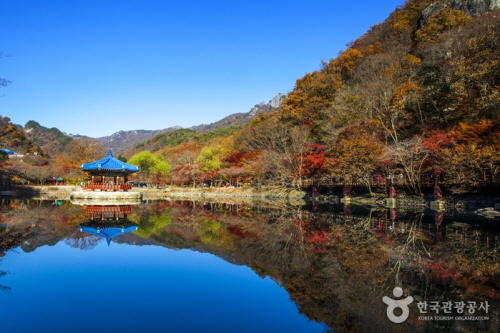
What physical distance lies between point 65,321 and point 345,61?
44539 millimetres

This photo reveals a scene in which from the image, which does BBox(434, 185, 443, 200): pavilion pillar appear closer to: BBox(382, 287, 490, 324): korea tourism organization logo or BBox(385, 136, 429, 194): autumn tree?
BBox(385, 136, 429, 194): autumn tree

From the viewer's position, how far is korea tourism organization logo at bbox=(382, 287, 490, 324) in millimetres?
4949

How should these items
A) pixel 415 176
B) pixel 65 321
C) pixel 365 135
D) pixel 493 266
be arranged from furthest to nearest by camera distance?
pixel 365 135
pixel 415 176
pixel 493 266
pixel 65 321

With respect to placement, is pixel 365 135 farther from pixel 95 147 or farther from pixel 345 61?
pixel 95 147

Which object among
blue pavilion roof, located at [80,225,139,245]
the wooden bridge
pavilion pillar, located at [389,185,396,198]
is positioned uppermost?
the wooden bridge

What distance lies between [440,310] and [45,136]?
407 feet

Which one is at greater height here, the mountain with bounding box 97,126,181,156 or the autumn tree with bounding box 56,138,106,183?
the mountain with bounding box 97,126,181,156

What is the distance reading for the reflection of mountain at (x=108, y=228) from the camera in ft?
43.3

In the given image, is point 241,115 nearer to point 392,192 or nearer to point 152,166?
point 152,166

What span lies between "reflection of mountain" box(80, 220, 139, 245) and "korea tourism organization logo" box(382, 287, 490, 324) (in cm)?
995

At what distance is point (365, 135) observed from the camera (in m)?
25.8

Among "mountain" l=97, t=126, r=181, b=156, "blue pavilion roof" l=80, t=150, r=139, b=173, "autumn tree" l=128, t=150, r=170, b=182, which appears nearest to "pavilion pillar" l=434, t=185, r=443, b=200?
"blue pavilion roof" l=80, t=150, r=139, b=173

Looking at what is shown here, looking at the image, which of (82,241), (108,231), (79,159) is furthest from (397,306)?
(79,159)

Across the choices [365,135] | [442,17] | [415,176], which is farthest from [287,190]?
[442,17]
